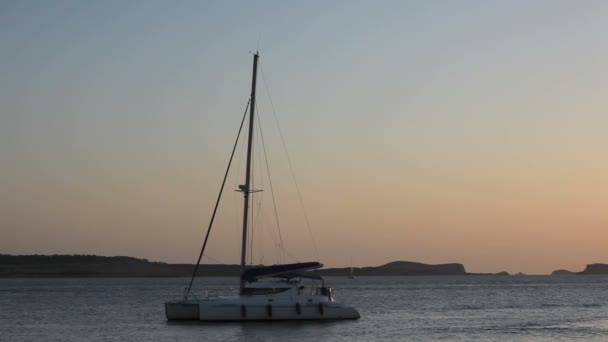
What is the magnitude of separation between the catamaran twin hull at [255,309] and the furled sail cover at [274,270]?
1.48 m

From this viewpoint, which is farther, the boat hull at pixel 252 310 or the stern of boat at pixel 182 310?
the stern of boat at pixel 182 310

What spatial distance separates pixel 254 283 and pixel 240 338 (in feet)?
22.1

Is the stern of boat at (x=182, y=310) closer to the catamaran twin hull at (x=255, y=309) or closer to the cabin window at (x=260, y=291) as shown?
the catamaran twin hull at (x=255, y=309)

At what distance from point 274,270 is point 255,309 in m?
2.64

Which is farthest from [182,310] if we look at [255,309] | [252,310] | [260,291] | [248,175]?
[248,175]

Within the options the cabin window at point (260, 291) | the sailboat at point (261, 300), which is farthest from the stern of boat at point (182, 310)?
the cabin window at point (260, 291)

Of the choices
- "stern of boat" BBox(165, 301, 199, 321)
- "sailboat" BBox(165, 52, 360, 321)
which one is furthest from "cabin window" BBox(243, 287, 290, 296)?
"stern of boat" BBox(165, 301, 199, 321)

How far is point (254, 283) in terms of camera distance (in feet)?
191

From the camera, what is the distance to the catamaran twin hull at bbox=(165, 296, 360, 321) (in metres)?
57.9

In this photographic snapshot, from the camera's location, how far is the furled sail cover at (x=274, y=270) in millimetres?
57781

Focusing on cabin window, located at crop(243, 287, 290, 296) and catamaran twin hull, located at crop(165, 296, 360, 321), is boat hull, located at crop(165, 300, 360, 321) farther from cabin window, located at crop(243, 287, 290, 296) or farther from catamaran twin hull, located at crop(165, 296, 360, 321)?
cabin window, located at crop(243, 287, 290, 296)

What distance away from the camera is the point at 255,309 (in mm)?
58125

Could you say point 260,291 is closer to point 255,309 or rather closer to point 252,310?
point 255,309

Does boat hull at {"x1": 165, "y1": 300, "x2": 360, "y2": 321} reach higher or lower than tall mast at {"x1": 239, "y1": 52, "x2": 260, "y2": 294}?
lower
